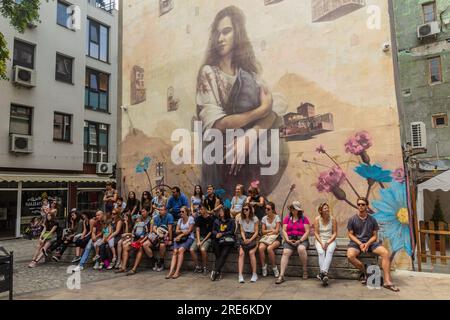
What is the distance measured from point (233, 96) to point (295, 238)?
5293 mm

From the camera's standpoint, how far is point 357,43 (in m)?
9.07

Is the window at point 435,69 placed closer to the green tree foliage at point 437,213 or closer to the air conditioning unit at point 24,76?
the green tree foliage at point 437,213

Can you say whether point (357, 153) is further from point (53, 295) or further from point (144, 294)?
point (53, 295)

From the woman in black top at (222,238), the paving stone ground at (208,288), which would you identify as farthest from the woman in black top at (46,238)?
the woman in black top at (222,238)

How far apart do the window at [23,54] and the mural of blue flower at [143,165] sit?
9432 millimetres

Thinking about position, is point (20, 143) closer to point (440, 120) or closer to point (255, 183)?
point (255, 183)

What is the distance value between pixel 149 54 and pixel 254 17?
4.72 meters

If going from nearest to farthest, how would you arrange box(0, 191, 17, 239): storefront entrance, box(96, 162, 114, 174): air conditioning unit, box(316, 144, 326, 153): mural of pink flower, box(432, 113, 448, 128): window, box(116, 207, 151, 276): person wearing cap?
box(116, 207, 151, 276): person wearing cap → box(316, 144, 326, 153): mural of pink flower → box(0, 191, 17, 239): storefront entrance → box(432, 113, 448, 128): window → box(96, 162, 114, 174): air conditioning unit

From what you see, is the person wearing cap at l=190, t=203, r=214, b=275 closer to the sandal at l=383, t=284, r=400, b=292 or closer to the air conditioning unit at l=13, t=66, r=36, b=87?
the sandal at l=383, t=284, r=400, b=292

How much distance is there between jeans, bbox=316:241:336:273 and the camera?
689 cm

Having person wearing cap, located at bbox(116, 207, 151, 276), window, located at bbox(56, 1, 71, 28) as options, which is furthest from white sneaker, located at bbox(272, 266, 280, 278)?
window, located at bbox(56, 1, 71, 28)

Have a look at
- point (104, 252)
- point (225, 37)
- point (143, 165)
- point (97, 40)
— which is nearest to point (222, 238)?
point (104, 252)

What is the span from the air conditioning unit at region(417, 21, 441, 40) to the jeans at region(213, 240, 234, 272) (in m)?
15.5

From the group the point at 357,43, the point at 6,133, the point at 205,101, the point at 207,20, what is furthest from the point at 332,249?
the point at 6,133
